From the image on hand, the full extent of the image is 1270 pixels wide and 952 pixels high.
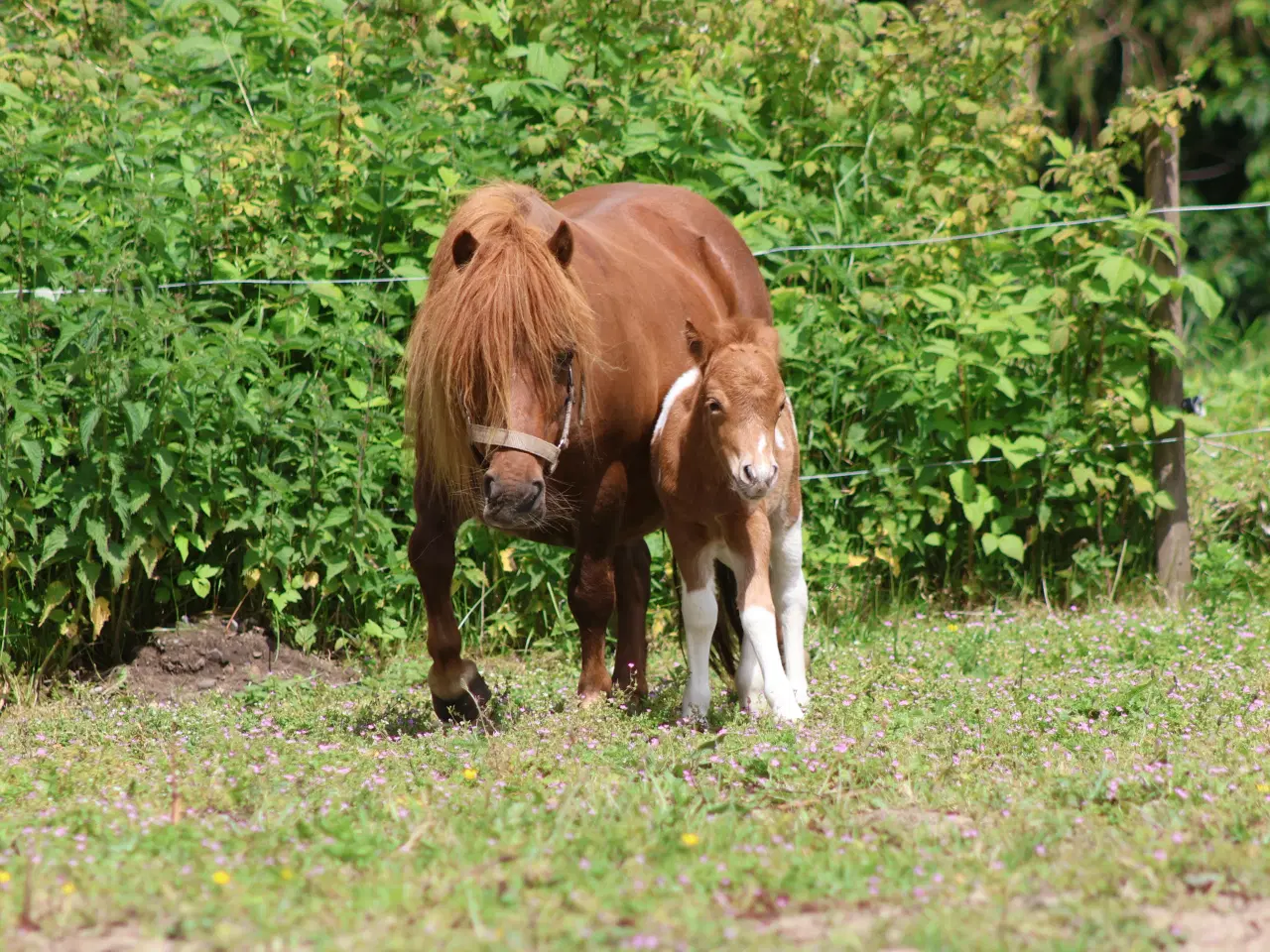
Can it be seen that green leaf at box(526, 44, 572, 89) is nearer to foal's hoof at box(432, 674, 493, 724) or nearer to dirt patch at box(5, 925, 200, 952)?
foal's hoof at box(432, 674, 493, 724)

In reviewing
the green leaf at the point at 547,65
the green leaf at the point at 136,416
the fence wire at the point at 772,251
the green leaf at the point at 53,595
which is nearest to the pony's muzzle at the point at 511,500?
the green leaf at the point at 136,416

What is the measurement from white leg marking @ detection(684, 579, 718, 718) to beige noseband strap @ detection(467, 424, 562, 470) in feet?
2.89

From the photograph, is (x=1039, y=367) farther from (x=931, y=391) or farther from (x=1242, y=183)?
(x=1242, y=183)

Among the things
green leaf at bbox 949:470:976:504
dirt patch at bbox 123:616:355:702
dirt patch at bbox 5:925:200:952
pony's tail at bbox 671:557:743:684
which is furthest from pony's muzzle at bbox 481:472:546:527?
green leaf at bbox 949:470:976:504

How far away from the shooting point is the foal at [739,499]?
15.0 feet

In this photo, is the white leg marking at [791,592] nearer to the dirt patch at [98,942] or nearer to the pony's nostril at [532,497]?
the pony's nostril at [532,497]

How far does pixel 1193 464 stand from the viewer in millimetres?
7859

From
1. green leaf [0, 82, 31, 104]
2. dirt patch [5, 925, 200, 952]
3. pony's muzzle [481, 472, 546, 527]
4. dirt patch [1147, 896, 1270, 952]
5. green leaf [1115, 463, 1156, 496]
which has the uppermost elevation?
green leaf [0, 82, 31, 104]

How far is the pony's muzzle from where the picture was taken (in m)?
4.23

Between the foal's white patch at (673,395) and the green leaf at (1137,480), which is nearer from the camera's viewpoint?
the foal's white patch at (673,395)

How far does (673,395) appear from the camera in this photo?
5.08 m

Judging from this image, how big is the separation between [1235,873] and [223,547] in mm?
4418

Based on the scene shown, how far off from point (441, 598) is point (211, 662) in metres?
1.77

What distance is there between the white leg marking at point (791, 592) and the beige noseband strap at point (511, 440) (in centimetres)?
115
